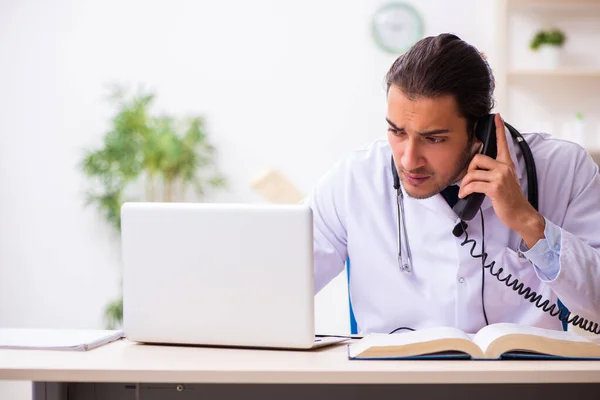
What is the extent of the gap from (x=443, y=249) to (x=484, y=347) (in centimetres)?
61

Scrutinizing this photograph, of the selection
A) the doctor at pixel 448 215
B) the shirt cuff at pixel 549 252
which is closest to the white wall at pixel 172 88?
the doctor at pixel 448 215

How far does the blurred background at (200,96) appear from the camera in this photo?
3.92 meters

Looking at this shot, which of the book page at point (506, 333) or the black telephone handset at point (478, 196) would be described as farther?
the black telephone handset at point (478, 196)

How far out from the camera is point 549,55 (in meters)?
3.80

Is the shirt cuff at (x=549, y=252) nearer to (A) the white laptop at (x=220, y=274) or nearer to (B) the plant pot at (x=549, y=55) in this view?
(A) the white laptop at (x=220, y=274)

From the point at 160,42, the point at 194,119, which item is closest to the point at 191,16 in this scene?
the point at 160,42

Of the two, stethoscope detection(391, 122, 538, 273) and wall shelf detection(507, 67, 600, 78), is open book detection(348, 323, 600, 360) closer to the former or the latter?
stethoscope detection(391, 122, 538, 273)

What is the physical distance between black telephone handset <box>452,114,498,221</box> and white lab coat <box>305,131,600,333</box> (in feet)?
0.32

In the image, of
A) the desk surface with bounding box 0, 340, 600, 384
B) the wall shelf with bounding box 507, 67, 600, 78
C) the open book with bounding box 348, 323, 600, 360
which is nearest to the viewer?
the desk surface with bounding box 0, 340, 600, 384

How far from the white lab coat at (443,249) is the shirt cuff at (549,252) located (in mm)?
193

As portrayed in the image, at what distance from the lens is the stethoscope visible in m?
1.86

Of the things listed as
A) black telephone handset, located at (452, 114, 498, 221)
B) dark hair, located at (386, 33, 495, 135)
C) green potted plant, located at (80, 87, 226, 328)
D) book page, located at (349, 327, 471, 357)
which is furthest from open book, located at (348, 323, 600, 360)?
green potted plant, located at (80, 87, 226, 328)

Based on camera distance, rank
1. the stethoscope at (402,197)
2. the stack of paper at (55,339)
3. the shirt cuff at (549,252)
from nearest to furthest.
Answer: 1. the stack of paper at (55,339)
2. the shirt cuff at (549,252)
3. the stethoscope at (402,197)

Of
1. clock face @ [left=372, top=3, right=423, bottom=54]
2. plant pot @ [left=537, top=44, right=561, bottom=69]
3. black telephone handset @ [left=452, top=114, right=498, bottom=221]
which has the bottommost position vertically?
black telephone handset @ [left=452, top=114, right=498, bottom=221]
